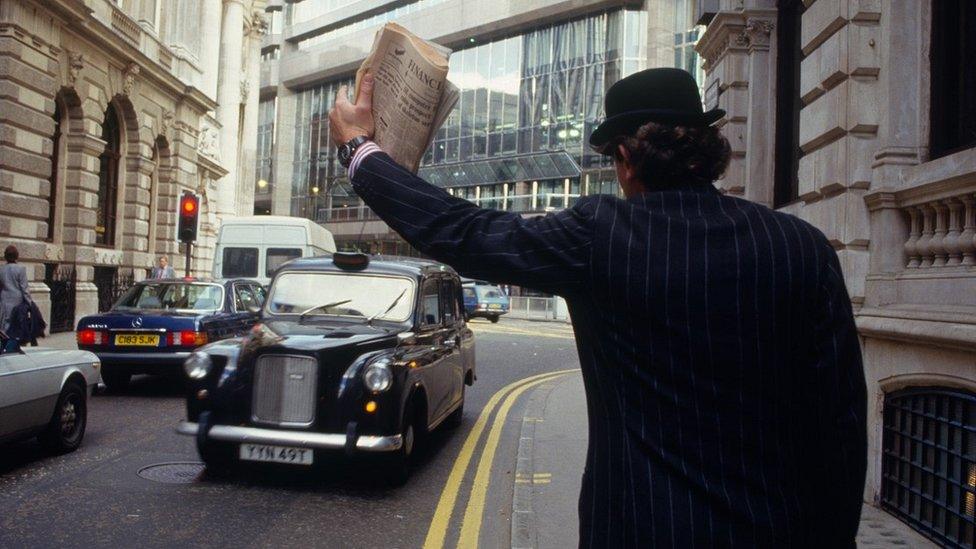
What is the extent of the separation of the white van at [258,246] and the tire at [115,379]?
797 centimetres

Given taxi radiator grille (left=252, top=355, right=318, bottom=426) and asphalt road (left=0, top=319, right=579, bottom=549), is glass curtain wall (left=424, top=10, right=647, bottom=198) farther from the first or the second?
taxi radiator grille (left=252, top=355, right=318, bottom=426)

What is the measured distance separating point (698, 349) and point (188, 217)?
15704mm

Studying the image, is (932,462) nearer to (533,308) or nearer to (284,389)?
(284,389)

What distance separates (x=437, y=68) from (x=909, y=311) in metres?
4.88

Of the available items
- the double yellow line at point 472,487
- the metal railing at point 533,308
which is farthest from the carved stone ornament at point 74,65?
the metal railing at point 533,308

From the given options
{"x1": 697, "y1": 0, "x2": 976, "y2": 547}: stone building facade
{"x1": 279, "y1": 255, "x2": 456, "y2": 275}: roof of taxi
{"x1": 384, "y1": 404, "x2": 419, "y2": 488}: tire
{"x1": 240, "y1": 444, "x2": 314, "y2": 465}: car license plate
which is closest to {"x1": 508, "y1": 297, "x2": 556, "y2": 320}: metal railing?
{"x1": 279, "y1": 255, "x2": 456, "y2": 275}: roof of taxi

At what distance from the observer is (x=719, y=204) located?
5.61 feet

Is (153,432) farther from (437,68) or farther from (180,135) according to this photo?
(180,135)

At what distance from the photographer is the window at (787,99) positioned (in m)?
8.92

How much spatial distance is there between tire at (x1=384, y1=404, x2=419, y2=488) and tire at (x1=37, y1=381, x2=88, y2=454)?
299cm

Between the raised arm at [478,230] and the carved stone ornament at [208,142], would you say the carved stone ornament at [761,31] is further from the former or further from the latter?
the carved stone ornament at [208,142]

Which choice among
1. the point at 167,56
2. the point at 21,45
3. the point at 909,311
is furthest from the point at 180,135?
the point at 909,311

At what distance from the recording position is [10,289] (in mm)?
12414

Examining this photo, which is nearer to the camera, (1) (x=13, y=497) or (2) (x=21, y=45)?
(1) (x=13, y=497)
